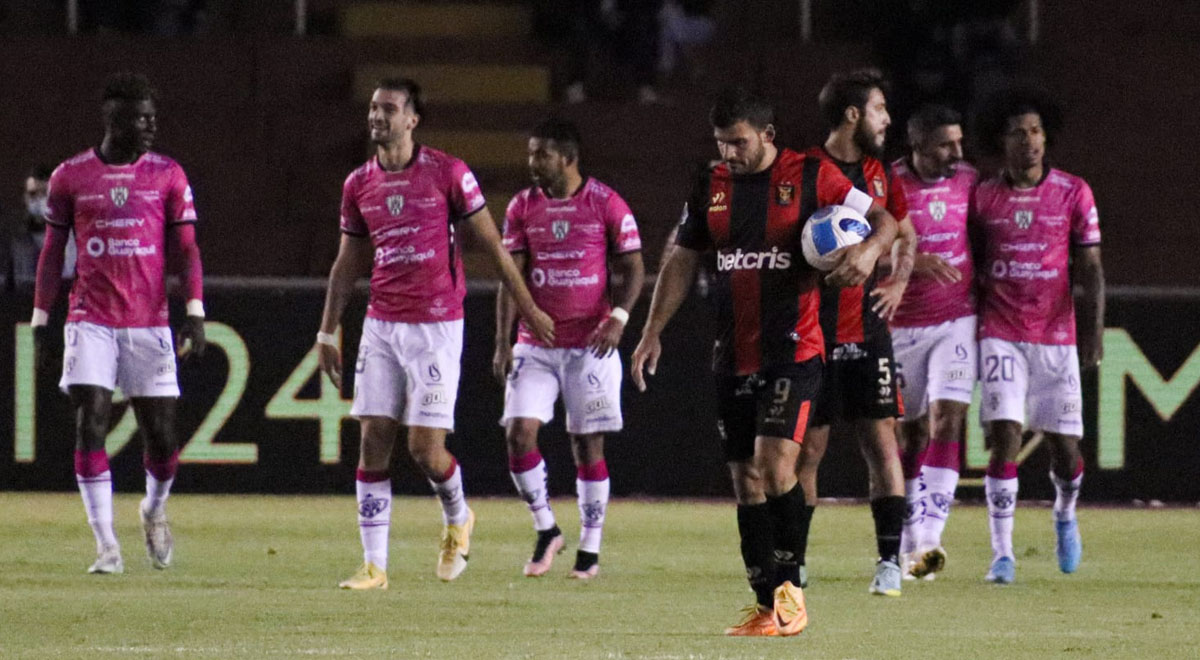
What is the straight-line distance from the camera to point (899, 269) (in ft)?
31.3

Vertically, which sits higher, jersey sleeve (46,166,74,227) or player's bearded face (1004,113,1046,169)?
player's bearded face (1004,113,1046,169)

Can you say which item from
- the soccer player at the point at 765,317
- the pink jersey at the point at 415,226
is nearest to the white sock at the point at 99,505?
the pink jersey at the point at 415,226

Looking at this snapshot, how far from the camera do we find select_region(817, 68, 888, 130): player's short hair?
1006cm

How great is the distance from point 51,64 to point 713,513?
9.35 m

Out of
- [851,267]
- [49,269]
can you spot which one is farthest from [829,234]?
[49,269]

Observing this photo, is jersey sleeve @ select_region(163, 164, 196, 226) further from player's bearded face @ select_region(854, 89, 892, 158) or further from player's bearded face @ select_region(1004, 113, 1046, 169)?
player's bearded face @ select_region(1004, 113, 1046, 169)

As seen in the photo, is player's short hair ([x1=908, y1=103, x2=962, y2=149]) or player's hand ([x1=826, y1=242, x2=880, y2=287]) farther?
player's short hair ([x1=908, y1=103, x2=962, y2=149])

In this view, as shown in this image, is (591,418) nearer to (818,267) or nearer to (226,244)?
(818,267)

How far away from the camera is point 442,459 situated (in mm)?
10594

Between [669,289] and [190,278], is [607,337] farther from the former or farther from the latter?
[669,289]

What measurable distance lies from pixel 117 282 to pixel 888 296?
3.84 meters

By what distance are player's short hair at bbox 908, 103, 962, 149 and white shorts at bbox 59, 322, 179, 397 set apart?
12.2 feet

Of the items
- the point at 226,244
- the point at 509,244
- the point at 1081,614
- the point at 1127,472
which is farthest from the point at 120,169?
the point at 226,244

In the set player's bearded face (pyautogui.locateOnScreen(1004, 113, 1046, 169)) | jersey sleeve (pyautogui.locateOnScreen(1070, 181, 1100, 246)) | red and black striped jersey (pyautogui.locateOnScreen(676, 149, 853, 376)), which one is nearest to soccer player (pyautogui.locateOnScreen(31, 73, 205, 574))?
red and black striped jersey (pyautogui.locateOnScreen(676, 149, 853, 376))
